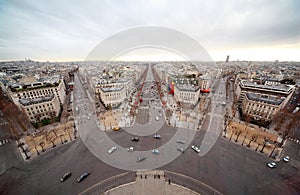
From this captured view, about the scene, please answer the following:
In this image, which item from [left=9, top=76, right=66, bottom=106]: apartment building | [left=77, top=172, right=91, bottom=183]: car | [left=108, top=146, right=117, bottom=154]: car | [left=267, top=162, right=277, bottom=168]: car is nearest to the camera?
[left=77, top=172, right=91, bottom=183]: car

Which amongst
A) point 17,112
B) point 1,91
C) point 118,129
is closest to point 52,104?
point 17,112

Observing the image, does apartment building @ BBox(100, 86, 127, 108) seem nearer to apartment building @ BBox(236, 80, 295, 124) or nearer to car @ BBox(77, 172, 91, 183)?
car @ BBox(77, 172, 91, 183)

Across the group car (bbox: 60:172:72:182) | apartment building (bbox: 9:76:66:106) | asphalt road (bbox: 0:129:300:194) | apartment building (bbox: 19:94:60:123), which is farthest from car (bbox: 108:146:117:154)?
apartment building (bbox: 9:76:66:106)

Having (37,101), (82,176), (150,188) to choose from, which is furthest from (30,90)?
(150,188)

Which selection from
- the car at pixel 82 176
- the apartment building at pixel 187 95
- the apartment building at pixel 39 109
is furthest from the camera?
the apartment building at pixel 187 95

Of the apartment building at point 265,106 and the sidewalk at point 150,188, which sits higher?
the apartment building at point 265,106

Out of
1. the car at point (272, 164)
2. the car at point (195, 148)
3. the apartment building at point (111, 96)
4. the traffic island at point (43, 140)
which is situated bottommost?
the traffic island at point (43, 140)

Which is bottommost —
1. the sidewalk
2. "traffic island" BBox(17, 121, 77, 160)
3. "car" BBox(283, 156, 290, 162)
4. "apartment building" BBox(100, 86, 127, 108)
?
"traffic island" BBox(17, 121, 77, 160)

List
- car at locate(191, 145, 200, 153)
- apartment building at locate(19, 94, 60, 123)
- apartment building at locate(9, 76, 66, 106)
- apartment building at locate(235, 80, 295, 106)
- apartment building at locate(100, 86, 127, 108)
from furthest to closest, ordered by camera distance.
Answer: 1. apartment building at locate(100, 86, 127, 108)
2. apartment building at locate(235, 80, 295, 106)
3. apartment building at locate(9, 76, 66, 106)
4. apartment building at locate(19, 94, 60, 123)
5. car at locate(191, 145, 200, 153)

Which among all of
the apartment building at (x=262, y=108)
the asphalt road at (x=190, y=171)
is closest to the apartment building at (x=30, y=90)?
the asphalt road at (x=190, y=171)

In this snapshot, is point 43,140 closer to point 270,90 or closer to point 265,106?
point 265,106

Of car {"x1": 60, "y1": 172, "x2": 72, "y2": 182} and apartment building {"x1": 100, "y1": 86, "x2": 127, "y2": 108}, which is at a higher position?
apartment building {"x1": 100, "y1": 86, "x2": 127, "y2": 108}

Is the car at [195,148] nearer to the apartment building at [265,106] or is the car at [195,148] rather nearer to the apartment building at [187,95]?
the apartment building at [265,106]
